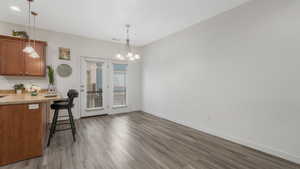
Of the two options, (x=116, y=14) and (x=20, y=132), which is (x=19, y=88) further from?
(x=116, y=14)

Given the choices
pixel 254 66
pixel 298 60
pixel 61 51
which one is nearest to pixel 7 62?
pixel 61 51

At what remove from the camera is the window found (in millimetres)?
5258

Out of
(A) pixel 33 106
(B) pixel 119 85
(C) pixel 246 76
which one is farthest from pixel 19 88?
(C) pixel 246 76

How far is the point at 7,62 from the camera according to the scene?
3.28 meters

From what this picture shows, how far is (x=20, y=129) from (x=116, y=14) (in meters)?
2.94

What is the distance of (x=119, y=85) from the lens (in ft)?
17.6

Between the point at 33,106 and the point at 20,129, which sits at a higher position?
the point at 33,106

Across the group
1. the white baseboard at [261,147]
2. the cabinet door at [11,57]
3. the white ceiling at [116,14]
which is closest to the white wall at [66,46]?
the white ceiling at [116,14]

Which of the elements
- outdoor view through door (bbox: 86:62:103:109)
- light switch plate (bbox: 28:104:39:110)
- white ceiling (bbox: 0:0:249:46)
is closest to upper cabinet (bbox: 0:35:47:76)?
white ceiling (bbox: 0:0:249:46)

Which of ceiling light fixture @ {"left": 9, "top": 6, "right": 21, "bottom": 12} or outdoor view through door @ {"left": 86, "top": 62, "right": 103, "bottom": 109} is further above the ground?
ceiling light fixture @ {"left": 9, "top": 6, "right": 21, "bottom": 12}

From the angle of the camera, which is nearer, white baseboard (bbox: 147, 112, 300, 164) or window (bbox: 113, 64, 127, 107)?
white baseboard (bbox: 147, 112, 300, 164)

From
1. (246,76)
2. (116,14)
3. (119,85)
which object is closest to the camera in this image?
(246,76)

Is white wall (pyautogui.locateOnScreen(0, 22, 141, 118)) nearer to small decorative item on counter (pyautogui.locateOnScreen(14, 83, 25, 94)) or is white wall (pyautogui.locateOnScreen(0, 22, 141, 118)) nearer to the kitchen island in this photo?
small decorative item on counter (pyautogui.locateOnScreen(14, 83, 25, 94))

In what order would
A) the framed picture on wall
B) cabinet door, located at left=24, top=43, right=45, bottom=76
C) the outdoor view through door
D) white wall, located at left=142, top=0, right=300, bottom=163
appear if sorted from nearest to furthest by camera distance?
white wall, located at left=142, top=0, right=300, bottom=163, cabinet door, located at left=24, top=43, right=45, bottom=76, the framed picture on wall, the outdoor view through door
